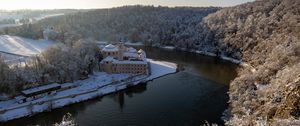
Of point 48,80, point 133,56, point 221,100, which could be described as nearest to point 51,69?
point 48,80

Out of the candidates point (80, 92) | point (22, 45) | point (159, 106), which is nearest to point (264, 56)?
point (159, 106)

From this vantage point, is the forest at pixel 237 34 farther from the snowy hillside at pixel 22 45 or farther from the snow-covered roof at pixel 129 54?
the snow-covered roof at pixel 129 54

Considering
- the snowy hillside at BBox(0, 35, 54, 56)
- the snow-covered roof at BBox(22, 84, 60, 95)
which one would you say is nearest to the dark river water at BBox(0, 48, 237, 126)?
the snow-covered roof at BBox(22, 84, 60, 95)

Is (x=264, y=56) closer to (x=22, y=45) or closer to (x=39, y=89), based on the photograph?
(x=39, y=89)

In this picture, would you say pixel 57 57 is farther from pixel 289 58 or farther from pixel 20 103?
pixel 289 58

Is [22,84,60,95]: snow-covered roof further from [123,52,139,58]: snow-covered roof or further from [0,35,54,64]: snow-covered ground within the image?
[0,35,54,64]: snow-covered ground
